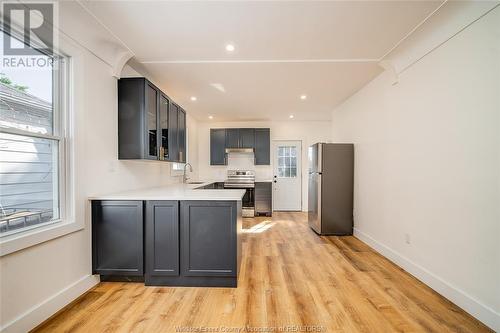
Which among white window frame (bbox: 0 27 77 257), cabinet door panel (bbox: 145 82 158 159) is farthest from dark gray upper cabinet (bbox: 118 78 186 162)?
A: white window frame (bbox: 0 27 77 257)

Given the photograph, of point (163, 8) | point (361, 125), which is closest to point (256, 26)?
point (163, 8)

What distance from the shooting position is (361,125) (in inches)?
144

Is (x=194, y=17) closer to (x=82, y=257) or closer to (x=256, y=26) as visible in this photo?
(x=256, y=26)

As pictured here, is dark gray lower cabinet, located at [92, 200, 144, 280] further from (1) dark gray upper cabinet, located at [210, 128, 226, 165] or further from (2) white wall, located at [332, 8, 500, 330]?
(1) dark gray upper cabinet, located at [210, 128, 226, 165]

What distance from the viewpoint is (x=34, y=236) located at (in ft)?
5.06

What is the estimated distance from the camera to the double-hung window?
1.46 m

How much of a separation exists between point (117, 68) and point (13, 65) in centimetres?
99

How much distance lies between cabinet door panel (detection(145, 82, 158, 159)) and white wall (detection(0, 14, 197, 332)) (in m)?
0.34

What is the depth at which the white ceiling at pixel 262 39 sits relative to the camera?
69.9 inches

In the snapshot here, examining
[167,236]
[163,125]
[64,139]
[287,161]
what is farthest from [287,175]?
[64,139]

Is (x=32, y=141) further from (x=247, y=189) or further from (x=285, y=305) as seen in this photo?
(x=247, y=189)

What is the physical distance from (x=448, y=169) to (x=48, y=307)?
3.52m

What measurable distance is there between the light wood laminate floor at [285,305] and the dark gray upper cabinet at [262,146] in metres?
3.26

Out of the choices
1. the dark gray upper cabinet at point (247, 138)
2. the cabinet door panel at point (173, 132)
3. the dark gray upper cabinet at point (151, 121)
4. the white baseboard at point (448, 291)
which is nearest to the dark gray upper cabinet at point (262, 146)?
the dark gray upper cabinet at point (247, 138)
